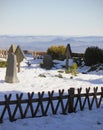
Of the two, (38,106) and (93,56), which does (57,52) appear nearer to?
(93,56)

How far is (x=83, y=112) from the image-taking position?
12.2 m

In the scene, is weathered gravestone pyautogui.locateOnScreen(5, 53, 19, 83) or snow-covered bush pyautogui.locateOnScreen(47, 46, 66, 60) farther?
snow-covered bush pyautogui.locateOnScreen(47, 46, 66, 60)

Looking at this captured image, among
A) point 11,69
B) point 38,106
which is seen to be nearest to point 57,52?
point 11,69

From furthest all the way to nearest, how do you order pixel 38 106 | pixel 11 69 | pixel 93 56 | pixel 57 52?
1. pixel 57 52
2. pixel 93 56
3. pixel 11 69
4. pixel 38 106

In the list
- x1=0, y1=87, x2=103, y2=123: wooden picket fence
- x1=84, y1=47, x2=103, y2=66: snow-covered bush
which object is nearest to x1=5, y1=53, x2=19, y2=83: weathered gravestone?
x1=0, y1=87, x2=103, y2=123: wooden picket fence

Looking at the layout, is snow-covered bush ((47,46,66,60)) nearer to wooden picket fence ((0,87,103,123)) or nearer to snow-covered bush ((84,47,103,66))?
snow-covered bush ((84,47,103,66))

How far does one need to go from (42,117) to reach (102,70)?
1613 centimetres

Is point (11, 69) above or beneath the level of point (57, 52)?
above

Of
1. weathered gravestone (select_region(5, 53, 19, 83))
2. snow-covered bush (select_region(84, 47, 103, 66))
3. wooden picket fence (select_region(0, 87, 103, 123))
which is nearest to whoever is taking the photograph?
wooden picket fence (select_region(0, 87, 103, 123))

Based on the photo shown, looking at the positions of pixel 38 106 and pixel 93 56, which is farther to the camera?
pixel 93 56

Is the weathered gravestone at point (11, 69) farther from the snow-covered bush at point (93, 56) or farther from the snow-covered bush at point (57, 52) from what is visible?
the snow-covered bush at point (57, 52)

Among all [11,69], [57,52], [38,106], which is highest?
[11,69]

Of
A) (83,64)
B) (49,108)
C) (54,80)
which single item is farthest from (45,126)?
(83,64)

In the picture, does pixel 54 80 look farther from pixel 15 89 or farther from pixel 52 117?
pixel 52 117
